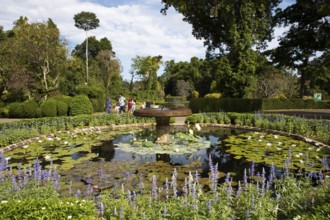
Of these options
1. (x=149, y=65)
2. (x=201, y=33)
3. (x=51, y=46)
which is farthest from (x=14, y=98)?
(x=149, y=65)

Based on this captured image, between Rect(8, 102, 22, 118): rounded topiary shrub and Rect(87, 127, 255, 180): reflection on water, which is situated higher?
Rect(8, 102, 22, 118): rounded topiary shrub

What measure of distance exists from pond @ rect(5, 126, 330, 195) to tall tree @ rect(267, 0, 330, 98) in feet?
60.1

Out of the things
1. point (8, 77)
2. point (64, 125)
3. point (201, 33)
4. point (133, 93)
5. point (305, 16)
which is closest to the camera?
point (64, 125)

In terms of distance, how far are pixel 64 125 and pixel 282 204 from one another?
11.6 meters

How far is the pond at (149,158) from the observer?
6555mm

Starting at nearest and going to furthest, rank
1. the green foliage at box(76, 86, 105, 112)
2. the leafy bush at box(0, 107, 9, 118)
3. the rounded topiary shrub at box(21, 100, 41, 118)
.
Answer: the rounded topiary shrub at box(21, 100, 41, 118) → the leafy bush at box(0, 107, 9, 118) → the green foliage at box(76, 86, 105, 112)

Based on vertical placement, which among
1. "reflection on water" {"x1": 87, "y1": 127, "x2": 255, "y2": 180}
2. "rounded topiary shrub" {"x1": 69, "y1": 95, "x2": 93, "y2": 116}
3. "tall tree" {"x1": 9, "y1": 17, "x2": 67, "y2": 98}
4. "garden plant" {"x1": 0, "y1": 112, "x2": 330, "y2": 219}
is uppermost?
"tall tree" {"x1": 9, "y1": 17, "x2": 67, "y2": 98}

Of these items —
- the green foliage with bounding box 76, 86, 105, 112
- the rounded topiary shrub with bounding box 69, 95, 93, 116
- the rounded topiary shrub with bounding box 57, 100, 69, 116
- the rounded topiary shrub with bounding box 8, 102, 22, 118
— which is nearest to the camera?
the rounded topiary shrub with bounding box 69, 95, 93, 116

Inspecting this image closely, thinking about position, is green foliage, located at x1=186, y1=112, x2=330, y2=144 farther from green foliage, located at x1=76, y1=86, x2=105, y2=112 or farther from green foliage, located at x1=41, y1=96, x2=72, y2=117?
green foliage, located at x1=76, y1=86, x2=105, y2=112

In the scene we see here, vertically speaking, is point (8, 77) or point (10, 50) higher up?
point (10, 50)

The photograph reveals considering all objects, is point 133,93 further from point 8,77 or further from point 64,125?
point 64,125

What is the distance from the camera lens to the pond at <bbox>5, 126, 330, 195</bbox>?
6.55 m

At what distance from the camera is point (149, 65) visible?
60812 millimetres

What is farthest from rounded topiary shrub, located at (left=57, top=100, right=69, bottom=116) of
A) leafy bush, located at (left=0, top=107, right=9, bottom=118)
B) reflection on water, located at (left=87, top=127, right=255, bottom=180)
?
reflection on water, located at (left=87, top=127, right=255, bottom=180)
